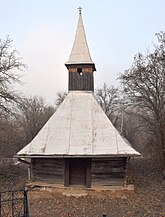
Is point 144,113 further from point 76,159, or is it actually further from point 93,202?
point 93,202

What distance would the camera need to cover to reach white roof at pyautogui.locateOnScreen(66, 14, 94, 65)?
680 inches

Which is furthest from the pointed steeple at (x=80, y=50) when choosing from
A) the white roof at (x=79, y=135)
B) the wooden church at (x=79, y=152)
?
the wooden church at (x=79, y=152)

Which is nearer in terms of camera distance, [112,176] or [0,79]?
[112,176]

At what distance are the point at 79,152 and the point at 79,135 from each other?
1.35 metres

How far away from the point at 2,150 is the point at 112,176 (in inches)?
410

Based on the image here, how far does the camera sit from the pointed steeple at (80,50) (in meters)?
17.3

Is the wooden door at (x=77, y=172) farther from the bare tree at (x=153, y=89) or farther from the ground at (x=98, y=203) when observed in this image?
the bare tree at (x=153, y=89)

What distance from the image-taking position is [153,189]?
47.0 feet

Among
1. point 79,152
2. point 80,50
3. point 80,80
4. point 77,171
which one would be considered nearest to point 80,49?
point 80,50

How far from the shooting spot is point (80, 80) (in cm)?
1719

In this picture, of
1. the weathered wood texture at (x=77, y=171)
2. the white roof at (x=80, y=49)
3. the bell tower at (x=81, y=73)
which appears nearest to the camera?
the weathered wood texture at (x=77, y=171)

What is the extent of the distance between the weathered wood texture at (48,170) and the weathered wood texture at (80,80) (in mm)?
4862

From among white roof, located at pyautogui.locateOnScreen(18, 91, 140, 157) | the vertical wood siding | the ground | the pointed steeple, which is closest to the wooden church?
white roof, located at pyautogui.locateOnScreen(18, 91, 140, 157)

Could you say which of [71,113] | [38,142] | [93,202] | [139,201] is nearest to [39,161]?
[38,142]
